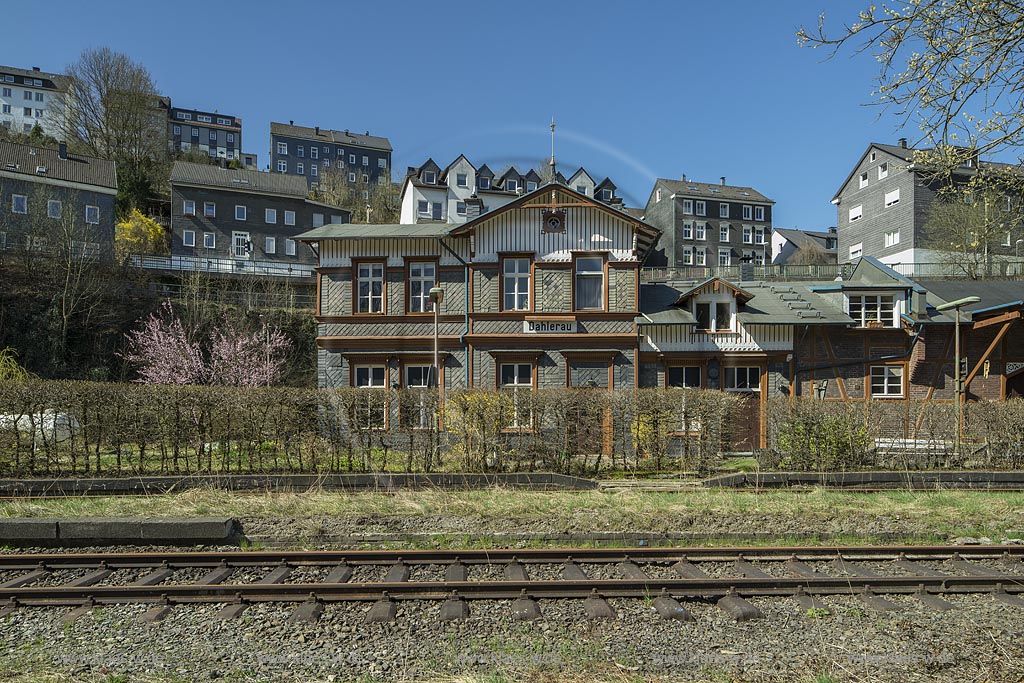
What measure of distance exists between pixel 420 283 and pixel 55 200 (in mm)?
37112

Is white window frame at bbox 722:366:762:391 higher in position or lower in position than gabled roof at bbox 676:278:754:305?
lower

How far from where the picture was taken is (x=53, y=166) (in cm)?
4788

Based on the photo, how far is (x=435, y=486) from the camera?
1397 cm

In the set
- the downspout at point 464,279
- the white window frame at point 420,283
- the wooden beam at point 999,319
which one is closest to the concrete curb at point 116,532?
the downspout at point 464,279

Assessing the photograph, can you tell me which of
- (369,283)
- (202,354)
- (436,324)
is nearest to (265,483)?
(436,324)

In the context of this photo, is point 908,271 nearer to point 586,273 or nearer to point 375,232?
point 586,273

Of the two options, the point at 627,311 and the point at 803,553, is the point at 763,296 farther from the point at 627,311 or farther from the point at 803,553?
the point at 803,553

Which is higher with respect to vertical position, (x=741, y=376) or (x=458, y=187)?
(x=458, y=187)

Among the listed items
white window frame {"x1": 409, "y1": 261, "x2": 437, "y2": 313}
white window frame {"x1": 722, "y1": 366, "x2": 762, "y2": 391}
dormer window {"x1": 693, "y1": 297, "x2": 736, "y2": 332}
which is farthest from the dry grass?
white window frame {"x1": 409, "y1": 261, "x2": 437, "y2": 313}

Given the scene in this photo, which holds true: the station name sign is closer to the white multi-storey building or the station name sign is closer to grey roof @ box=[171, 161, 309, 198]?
grey roof @ box=[171, 161, 309, 198]

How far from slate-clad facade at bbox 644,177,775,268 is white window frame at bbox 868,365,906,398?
4153 centimetres

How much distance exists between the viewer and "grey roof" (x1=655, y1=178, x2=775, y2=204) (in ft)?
226

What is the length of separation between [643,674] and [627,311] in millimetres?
17892

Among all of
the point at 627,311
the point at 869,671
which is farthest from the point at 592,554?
the point at 627,311
